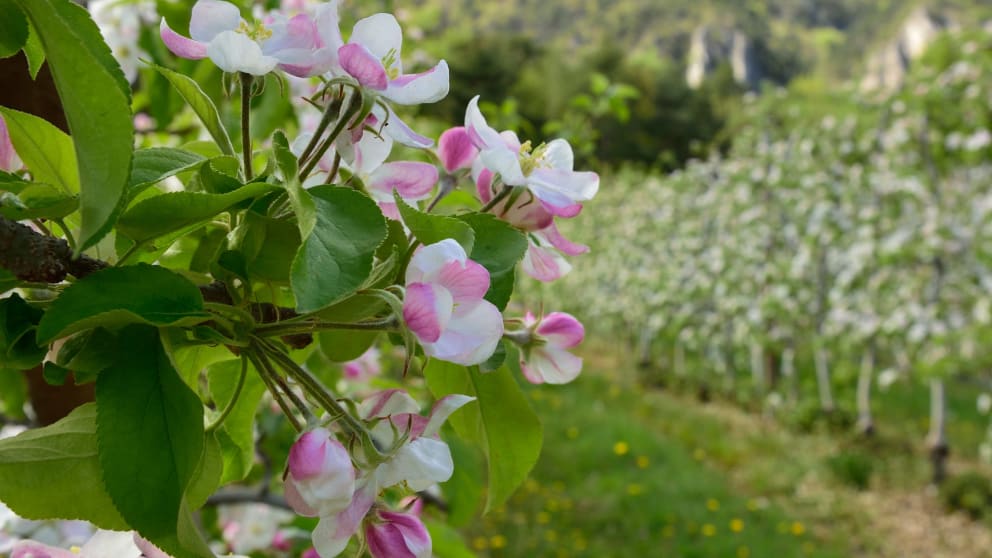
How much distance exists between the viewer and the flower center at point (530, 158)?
1.54 ft

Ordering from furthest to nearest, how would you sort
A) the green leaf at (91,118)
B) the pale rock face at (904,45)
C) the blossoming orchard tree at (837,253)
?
1. the pale rock face at (904,45)
2. the blossoming orchard tree at (837,253)
3. the green leaf at (91,118)

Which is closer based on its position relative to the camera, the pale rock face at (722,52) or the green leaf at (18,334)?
the green leaf at (18,334)

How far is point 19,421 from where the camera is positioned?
3.55ft

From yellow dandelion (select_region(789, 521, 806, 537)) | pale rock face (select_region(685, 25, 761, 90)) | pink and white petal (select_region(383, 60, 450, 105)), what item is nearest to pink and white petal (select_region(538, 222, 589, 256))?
pink and white petal (select_region(383, 60, 450, 105))

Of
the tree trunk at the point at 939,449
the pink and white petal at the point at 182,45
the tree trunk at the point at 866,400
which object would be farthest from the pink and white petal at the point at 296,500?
the tree trunk at the point at 866,400

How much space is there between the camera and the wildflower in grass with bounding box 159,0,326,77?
0.38 metres

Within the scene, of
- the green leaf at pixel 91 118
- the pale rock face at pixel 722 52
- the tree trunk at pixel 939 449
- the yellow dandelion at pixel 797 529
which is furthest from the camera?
the pale rock face at pixel 722 52

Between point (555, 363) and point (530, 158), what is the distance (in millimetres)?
133

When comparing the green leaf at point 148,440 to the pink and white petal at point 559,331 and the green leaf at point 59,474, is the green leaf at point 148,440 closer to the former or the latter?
the green leaf at point 59,474

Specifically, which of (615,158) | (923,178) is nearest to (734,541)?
(923,178)

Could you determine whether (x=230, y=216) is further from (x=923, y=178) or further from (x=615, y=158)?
(x=615, y=158)

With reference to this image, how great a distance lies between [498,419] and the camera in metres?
0.50

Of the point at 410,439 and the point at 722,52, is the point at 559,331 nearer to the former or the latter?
the point at 410,439

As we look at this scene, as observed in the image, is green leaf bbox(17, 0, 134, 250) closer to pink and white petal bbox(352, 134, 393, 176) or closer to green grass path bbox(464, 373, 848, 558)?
pink and white petal bbox(352, 134, 393, 176)
